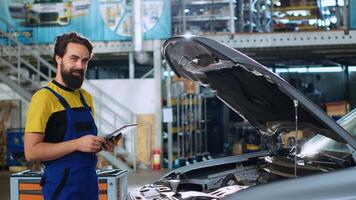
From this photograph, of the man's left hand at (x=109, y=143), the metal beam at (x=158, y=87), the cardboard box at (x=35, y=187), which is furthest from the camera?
the metal beam at (x=158, y=87)

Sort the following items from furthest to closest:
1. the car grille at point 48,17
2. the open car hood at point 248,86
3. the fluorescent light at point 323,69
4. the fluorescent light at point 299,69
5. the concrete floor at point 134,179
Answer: the fluorescent light at point 323,69 < the fluorescent light at point 299,69 < the car grille at point 48,17 < the concrete floor at point 134,179 < the open car hood at point 248,86

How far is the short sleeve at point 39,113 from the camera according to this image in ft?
8.29

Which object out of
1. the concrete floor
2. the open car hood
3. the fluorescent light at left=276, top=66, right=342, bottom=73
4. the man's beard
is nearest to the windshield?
the open car hood

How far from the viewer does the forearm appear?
249cm

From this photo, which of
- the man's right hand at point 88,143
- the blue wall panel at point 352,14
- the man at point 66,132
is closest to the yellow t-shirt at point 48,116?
the man at point 66,132

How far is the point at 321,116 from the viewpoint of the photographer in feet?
7.97

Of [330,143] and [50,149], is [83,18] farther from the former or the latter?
[50,149]

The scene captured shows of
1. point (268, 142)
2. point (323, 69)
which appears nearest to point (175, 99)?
point (268, 142)

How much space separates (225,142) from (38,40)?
530 centimetres

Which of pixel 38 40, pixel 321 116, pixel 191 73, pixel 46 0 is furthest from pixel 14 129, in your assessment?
pixel 321 116

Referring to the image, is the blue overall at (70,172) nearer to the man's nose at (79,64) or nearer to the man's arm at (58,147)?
the man's arm at (58,147)

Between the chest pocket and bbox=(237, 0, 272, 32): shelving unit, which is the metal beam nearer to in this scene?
bbox=(237, 0, 272, 32): shelving unit

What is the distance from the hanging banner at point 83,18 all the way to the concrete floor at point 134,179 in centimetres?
281

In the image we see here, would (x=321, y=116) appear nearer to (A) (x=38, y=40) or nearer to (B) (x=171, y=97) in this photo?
(B) (x=171, y=97)
